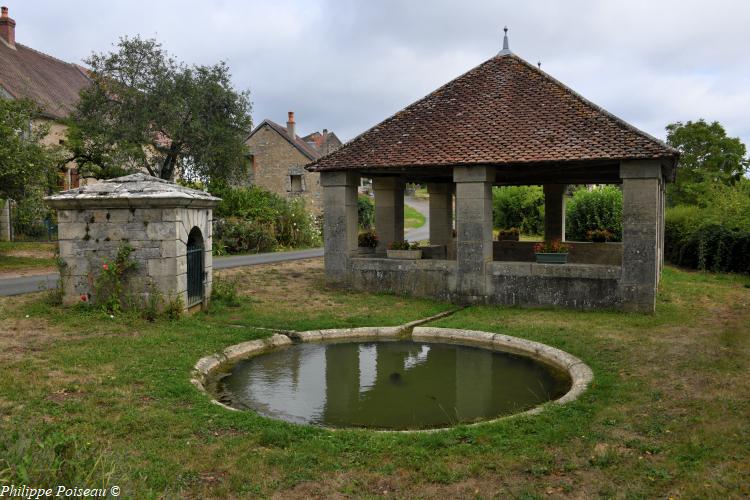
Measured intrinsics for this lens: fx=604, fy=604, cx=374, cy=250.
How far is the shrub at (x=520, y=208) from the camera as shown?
33.2 m

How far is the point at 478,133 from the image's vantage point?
12562 mm

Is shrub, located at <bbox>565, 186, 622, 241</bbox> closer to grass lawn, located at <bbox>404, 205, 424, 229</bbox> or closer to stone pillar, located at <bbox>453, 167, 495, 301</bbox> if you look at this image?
grass lawn, located at <bbox>404, 205, 424, 229</bbox>

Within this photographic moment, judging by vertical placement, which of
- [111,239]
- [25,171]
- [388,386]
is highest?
[25,171]

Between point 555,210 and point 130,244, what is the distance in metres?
12.8

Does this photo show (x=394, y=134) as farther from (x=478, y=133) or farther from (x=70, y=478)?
(x=70, y=478)

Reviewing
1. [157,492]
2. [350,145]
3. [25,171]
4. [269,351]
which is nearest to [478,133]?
[350,145]

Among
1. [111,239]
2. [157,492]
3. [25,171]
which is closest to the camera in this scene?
[157,492]

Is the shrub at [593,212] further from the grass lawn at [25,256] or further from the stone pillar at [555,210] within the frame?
the grass lawn at [25,256]

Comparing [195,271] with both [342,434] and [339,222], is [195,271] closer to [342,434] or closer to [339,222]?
[339,222]

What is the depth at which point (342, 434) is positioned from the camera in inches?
201

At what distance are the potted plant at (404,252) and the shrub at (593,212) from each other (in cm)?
1764

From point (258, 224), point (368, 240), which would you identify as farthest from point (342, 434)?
point (258, 224)

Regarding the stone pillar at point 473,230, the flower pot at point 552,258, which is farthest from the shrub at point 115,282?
the flower pot at point 552,258

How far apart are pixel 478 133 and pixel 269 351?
6.61m
